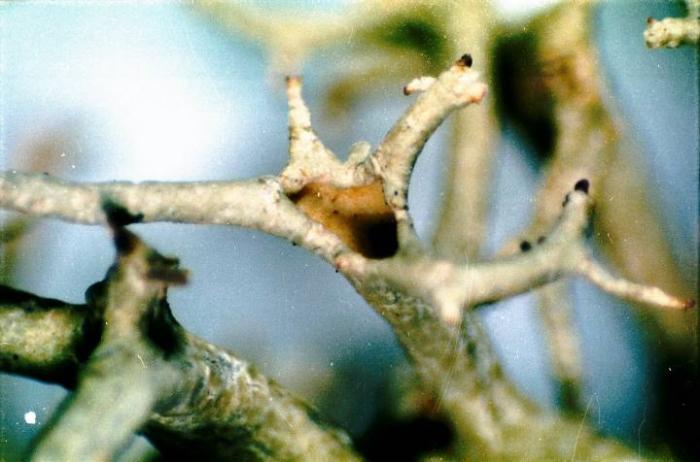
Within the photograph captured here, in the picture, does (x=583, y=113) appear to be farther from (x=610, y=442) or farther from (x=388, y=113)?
(x=610, y=442)

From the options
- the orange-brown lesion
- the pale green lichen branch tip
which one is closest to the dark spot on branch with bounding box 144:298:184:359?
the orange-brown lesion

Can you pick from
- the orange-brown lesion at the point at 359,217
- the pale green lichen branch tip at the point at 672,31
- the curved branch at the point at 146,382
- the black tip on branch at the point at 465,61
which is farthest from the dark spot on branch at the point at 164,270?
the pale green lichen branch tip at the point at 672,31

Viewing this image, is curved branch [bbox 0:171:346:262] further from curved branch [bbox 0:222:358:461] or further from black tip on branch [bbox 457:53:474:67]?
black tip on branch [bbox 457:53:474:67]

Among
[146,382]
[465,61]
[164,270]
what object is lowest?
[146,382]

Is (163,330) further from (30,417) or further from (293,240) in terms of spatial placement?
(30,417)

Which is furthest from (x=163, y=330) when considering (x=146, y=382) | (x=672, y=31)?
(x=672, y=31)

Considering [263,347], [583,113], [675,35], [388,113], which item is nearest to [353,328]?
[263,347]
